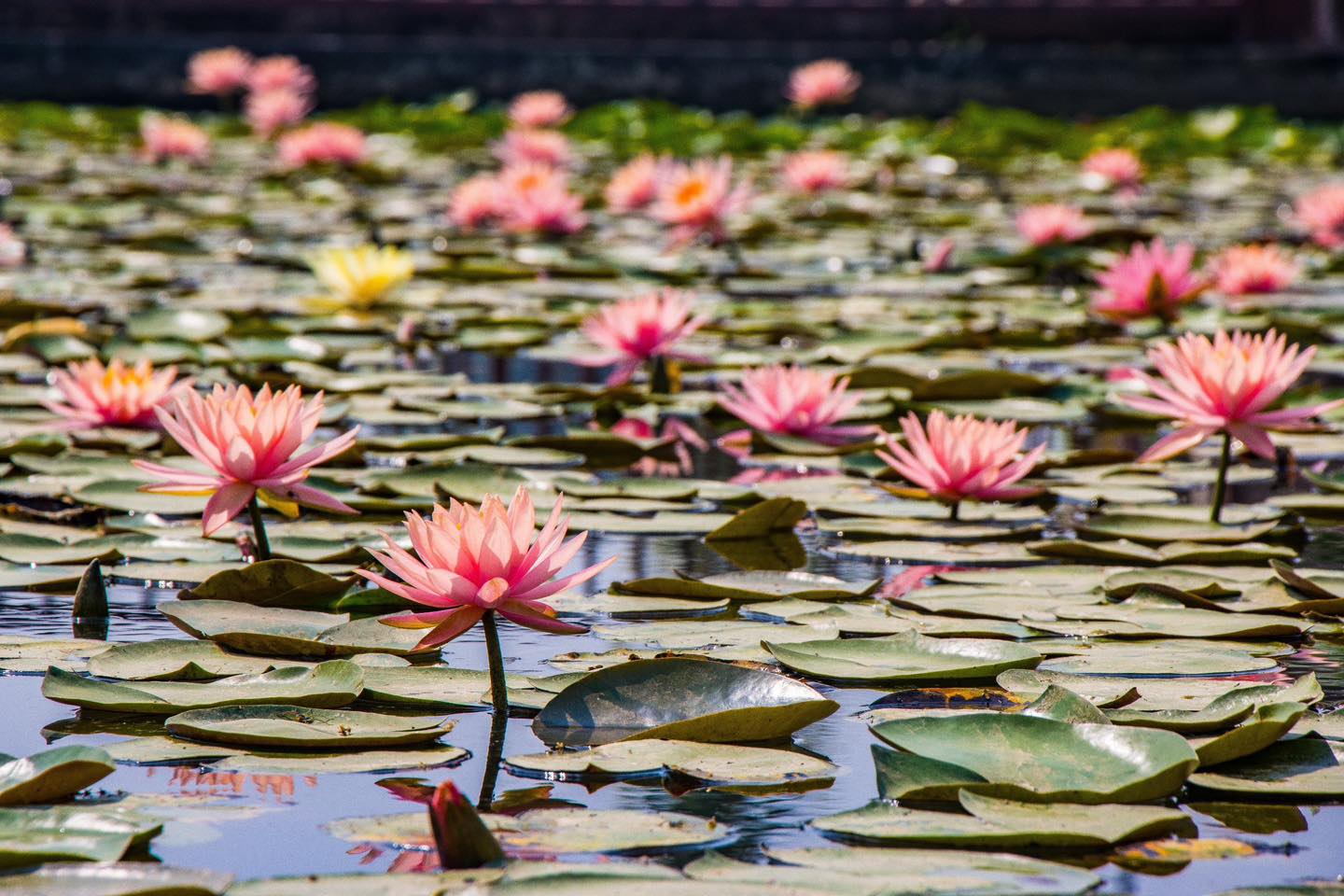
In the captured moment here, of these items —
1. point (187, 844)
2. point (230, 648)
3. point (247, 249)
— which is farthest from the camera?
point (247, 249)

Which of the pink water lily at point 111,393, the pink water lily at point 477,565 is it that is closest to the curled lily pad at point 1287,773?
the pink water lily at point 477,565

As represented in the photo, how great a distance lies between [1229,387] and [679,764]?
1.15 metres

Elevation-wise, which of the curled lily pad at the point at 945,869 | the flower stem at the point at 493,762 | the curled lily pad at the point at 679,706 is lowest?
the curled lily pad at the point at 945,869

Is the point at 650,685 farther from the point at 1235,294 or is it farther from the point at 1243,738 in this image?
the point at 1235,294

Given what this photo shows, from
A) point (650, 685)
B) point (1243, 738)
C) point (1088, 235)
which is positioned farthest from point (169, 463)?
point (1088, 235)

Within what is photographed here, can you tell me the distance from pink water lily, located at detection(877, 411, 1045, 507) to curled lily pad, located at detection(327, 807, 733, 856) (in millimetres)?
1009

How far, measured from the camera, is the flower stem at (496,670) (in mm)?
1556

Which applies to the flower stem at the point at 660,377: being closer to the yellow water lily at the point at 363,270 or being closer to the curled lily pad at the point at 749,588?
the yellow water lily at the point at 363,270

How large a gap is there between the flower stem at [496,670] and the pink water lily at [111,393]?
1198 millimetres

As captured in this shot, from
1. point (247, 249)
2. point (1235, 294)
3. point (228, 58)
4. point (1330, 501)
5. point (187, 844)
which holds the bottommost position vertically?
point (187, 844)

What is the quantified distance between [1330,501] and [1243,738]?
3.72 feet

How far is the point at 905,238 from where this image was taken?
582cm

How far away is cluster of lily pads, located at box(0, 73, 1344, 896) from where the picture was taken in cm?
133

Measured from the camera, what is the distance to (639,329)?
327cm
